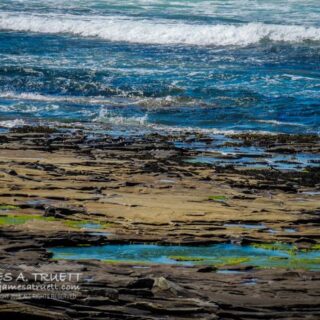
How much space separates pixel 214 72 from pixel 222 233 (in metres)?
17.6

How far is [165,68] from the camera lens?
89.5ft

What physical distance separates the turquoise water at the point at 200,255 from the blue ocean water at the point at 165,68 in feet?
34.7

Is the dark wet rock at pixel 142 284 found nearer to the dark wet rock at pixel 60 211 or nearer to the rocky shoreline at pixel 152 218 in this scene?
the rocky shoreline at pixel 152 218

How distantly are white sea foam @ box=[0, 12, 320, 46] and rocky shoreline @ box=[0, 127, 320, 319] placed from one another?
17.4 metres

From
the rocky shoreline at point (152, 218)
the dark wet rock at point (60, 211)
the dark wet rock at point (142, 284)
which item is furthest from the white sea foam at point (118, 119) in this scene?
the dark wet rock at point (142, 284)

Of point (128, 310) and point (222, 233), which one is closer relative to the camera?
point (128, 310)

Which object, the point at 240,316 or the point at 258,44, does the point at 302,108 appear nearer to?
the point at 258,44

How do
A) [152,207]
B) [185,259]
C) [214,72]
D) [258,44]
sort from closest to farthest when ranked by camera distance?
[185,259]
[152,207]
[214,72]
[258,44]

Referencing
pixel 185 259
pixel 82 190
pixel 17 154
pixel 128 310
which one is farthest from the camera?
pixel 17 154

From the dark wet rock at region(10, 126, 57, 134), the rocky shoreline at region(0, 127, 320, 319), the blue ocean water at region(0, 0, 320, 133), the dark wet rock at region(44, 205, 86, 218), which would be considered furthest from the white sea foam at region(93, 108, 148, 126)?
the dark wet rock at region(44, 205, 86, 218)

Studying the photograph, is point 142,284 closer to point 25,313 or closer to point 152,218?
point 25,313

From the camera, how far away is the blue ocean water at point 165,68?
68.4 feet

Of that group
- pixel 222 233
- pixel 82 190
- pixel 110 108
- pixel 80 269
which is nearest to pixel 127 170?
pixel 82 190

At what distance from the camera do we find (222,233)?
9164 mm
